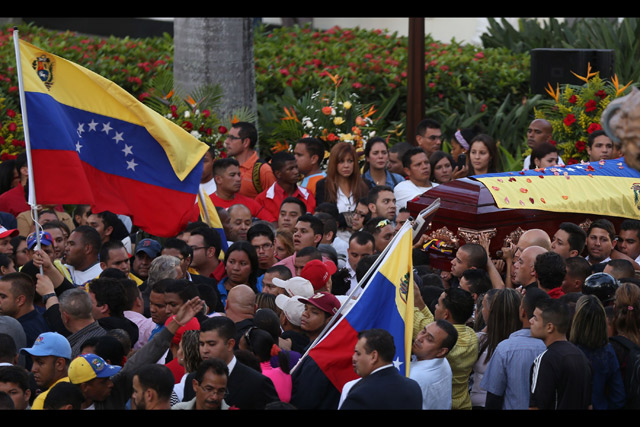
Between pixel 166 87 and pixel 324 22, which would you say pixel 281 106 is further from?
pixel 324 22

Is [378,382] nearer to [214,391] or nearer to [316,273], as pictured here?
[214,391]

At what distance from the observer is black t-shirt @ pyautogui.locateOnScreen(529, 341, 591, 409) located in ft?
19.5

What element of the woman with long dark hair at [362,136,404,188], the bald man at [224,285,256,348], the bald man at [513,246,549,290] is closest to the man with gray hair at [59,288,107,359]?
the bald man at [224,285,256,348]

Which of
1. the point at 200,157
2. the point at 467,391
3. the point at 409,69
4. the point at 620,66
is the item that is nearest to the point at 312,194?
the point at 200,157

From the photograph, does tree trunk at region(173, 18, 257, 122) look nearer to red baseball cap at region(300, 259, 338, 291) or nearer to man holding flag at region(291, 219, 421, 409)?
red baseball cap at region(300, 259, 338, 291)

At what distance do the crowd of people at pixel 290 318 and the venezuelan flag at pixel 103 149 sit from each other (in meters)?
0.33

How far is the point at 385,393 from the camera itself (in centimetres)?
550

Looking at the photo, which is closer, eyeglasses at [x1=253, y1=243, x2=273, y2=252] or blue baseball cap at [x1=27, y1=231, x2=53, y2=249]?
blue baseball cap at [x1=27, y1=231, x2=53, y2=249]

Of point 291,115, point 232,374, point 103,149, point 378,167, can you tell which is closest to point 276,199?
point 378,167

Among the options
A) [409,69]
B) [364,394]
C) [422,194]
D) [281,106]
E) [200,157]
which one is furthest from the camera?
[281,106]

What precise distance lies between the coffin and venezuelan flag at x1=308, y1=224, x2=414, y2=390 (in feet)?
9.06

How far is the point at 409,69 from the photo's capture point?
1369cm

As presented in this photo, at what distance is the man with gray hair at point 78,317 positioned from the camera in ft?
21.8

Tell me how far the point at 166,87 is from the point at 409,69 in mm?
3053
